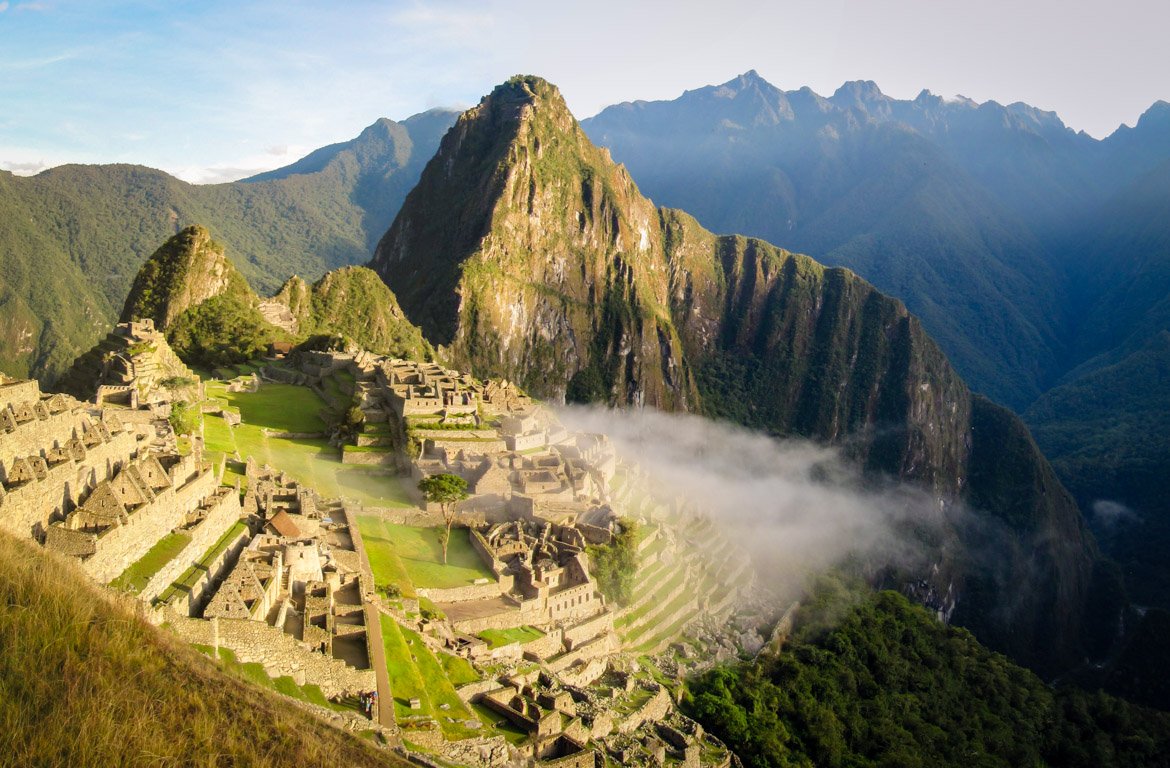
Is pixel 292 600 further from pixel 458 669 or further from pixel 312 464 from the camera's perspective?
pixel 312 464

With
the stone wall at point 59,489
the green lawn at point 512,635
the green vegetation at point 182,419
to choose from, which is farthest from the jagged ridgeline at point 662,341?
the stone wall at point 59,489

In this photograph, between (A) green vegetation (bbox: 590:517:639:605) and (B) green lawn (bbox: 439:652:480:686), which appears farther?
(A) green vegetation (bbox: 590:517:639:605)

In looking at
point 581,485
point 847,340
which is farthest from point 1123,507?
point 581,485

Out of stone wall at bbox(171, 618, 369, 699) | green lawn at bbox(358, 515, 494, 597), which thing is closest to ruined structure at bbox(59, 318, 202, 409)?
green lawn at bbox(358, 515, 494, 597)

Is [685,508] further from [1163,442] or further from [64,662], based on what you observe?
[1163,442]

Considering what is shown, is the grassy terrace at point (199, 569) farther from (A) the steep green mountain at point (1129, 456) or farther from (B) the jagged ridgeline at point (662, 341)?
(A) the steep green mountain at point (1129, 456)

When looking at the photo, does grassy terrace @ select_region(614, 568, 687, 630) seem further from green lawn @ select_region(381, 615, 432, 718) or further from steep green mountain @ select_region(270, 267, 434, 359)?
steep green mountain @ select_region(270, 267, 434, 359)

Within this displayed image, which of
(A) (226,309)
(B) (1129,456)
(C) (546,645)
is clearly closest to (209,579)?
(C) (546,645)
